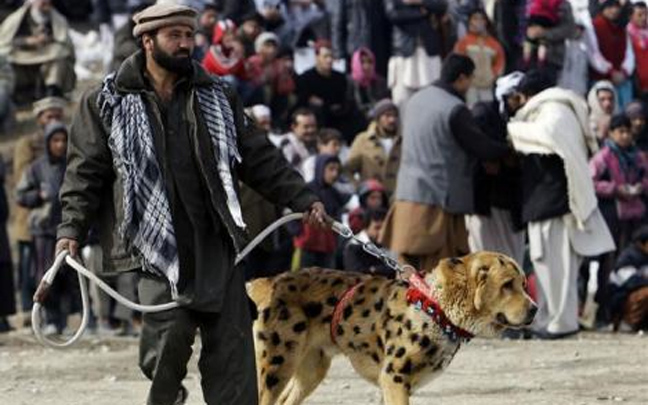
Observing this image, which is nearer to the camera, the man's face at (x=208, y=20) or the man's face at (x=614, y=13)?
the man's face at (x=614, y=13)

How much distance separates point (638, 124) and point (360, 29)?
3.88 m

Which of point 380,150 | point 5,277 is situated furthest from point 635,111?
point 5,277

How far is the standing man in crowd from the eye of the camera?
53.2 feet

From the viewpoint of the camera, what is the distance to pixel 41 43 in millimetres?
23844

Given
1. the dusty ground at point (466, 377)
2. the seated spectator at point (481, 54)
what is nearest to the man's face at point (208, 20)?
the seated spectator at point (481, 54)

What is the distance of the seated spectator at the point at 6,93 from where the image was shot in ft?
77.6

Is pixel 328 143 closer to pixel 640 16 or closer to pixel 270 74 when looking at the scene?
pixel 270 74

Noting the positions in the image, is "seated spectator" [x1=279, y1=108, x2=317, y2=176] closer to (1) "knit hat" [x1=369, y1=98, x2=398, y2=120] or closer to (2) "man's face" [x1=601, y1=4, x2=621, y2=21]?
(1) "knit hat" [x1=369, y1=98, x2=398, y2=120]

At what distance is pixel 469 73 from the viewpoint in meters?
16.4

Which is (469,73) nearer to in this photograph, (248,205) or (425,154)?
(425,154)

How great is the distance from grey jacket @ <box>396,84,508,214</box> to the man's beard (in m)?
6.77

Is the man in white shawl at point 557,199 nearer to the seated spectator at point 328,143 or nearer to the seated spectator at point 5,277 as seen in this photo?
the seated spectator at point 328,143

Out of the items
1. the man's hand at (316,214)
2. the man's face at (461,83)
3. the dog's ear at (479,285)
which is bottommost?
the dog's ear at (479,285)

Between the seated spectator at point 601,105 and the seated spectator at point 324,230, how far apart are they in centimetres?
332
